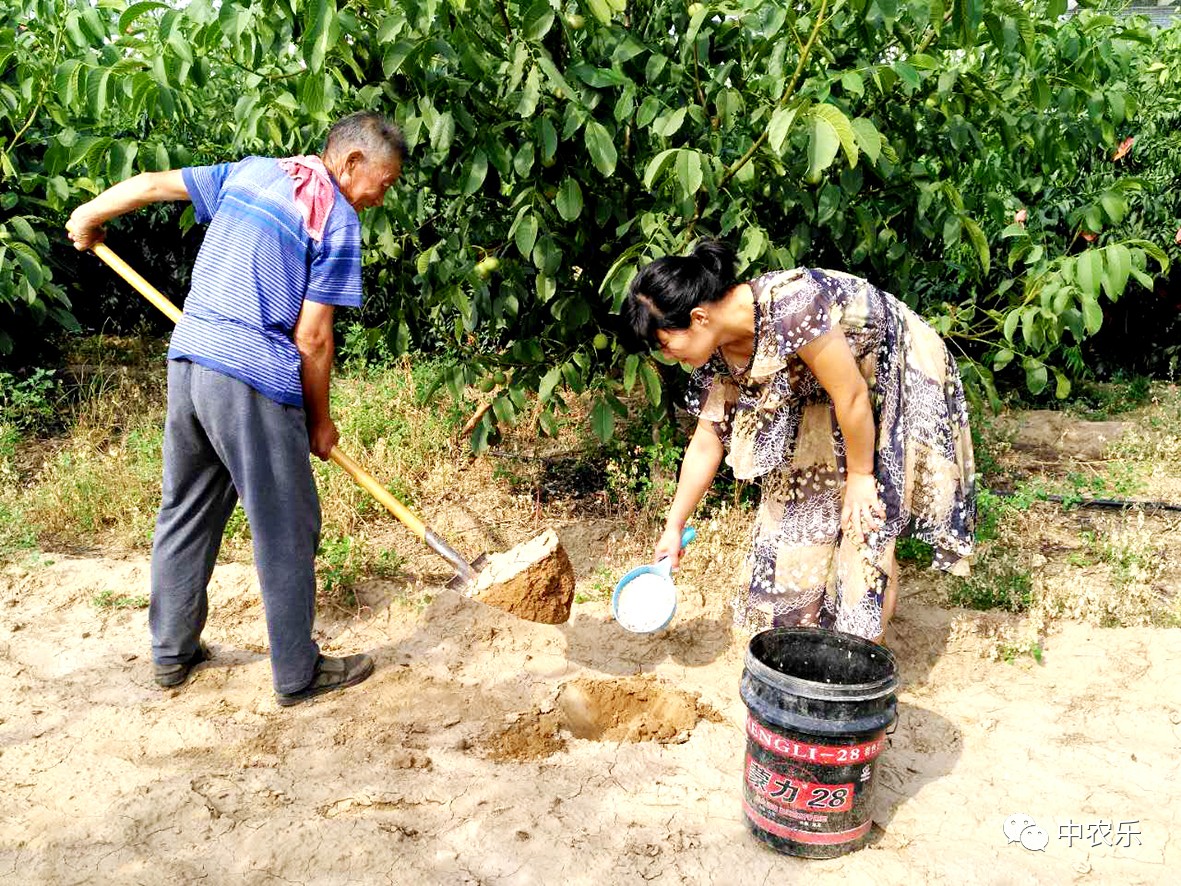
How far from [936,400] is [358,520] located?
91.5 inches

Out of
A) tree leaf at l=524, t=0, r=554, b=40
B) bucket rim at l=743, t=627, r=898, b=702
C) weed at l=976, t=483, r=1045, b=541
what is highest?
tree leaf at l=524, t=0, r=554, b=40

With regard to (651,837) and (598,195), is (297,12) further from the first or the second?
(651,837)

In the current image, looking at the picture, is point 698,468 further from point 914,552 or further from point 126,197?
point 126,197

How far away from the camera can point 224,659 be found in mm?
3043

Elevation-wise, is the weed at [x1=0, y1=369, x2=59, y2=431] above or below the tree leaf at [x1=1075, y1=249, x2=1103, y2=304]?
below

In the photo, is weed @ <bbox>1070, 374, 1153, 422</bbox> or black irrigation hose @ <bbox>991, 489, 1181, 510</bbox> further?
weed @ <bbox>1070, 374, 1153, 422</bbox>

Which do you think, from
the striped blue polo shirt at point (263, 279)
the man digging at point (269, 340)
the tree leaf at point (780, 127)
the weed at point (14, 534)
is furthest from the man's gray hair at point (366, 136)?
the weed at point (14, 534)

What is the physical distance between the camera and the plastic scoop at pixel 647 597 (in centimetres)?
251

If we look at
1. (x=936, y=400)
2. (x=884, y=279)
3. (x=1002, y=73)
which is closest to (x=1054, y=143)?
(x=1002, y=73)

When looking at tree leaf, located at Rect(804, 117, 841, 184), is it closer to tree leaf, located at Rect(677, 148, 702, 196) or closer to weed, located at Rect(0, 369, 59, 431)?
tree leaf, located at Rect(677, 148, 702, 196)

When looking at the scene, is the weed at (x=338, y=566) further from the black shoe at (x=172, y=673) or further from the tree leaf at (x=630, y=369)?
the tree leaf at (x=630, y=369)

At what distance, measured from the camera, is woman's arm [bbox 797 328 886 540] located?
2.21m

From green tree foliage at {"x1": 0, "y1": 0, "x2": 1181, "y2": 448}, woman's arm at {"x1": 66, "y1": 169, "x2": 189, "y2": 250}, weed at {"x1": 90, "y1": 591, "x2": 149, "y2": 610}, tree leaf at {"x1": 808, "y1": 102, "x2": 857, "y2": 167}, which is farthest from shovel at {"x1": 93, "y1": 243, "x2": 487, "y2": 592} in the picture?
tree leaf at {"x1": 808, "y1": 102, "x2": 857, "y2": 167}

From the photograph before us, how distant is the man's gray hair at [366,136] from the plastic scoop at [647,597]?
1.26 m
